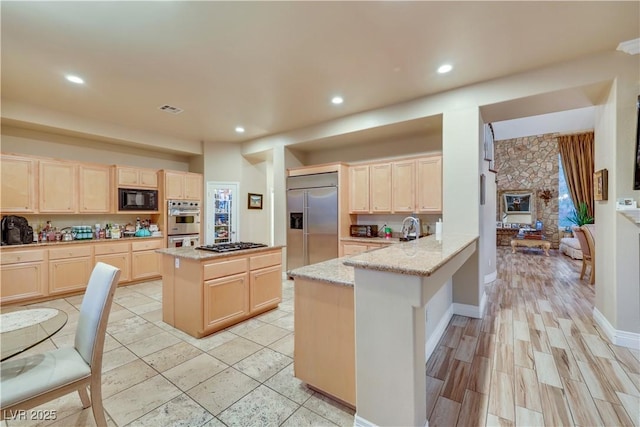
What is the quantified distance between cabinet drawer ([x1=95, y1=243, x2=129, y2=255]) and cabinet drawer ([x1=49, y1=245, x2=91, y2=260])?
131 mm

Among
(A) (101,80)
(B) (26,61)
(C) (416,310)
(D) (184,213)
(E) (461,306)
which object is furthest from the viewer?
(D) (184,213)

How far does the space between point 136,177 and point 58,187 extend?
1.11 metres

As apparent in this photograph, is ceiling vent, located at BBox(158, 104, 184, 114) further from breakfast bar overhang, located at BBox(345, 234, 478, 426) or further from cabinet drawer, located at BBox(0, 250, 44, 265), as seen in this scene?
breakfast bar overhang, located at BBox(345, 234, 478, 426)

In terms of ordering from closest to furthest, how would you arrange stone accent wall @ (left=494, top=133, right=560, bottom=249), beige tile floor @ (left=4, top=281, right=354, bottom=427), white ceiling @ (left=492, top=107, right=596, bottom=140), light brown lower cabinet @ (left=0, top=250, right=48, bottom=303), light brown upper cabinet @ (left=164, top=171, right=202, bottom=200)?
beige tile floor @ (left=4, top=281, right=354, bottom=427) < light brown lower cabinet @ (left=0, top=250, right=48, bottom=303) < light brown upper cabinet @ (left=164, top=171, right=202, bottom=200) < white ceiling @ (left=492, top=107, right=596, bottom=140) < stone accent wall @ (left=494, top=133, right=560, bottom=249)

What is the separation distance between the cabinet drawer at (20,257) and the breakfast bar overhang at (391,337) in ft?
16.3

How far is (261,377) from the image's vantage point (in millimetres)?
2148

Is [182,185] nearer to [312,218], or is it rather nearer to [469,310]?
[312,218]

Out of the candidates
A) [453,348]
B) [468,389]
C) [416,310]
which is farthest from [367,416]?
[453,348]

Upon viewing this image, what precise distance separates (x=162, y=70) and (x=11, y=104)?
2674mm

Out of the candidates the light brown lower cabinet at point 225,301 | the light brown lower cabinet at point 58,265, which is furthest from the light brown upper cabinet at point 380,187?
the light brown lower cabinet at point 58,265

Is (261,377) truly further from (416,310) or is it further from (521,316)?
(521,316)

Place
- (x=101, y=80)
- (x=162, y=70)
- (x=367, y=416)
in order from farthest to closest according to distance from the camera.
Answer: (x=101, y=80) < (x=162, y=70) < (x=367, y=416)

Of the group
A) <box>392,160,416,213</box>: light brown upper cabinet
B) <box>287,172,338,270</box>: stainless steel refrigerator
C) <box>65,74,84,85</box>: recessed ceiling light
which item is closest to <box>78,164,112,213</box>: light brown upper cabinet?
<box>65,74,84,85</box>: recessed ceiling light

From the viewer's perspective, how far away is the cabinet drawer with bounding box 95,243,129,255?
4.55m
